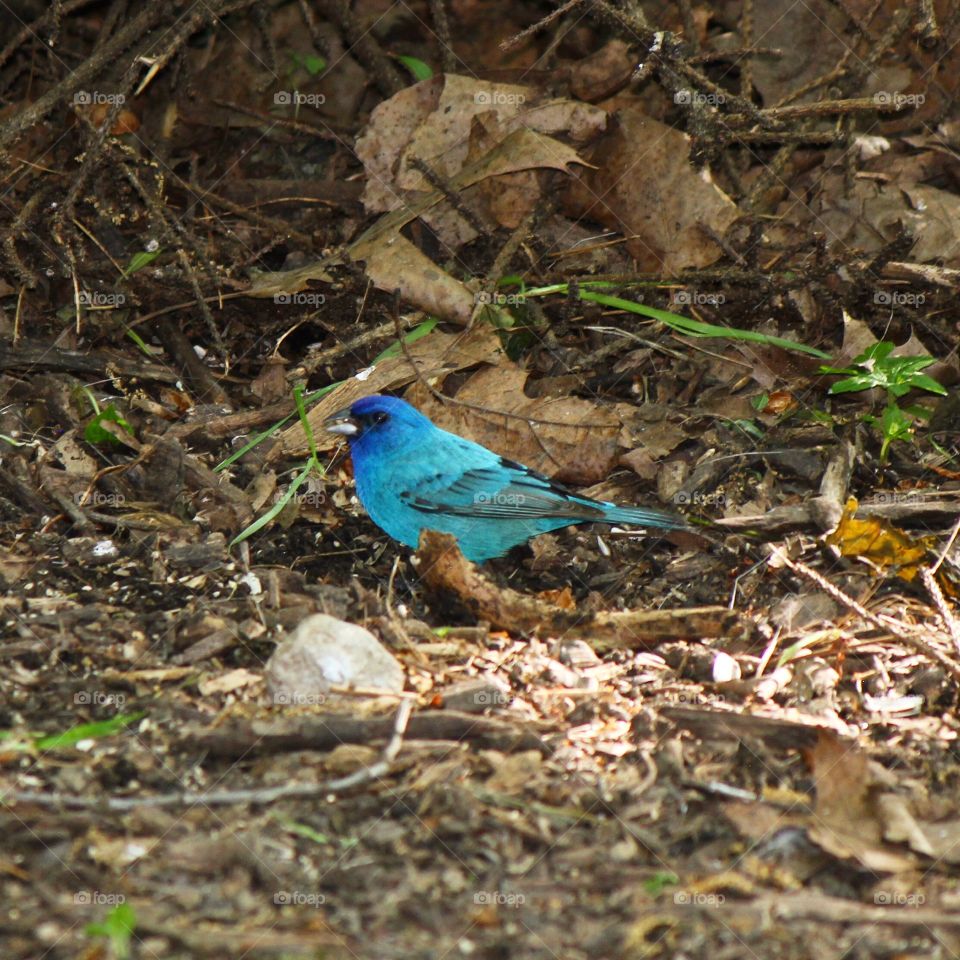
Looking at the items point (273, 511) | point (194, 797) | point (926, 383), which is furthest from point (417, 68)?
point (194, 797)

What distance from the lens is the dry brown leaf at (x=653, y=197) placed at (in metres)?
5.42

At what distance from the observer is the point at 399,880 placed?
257 centimetres

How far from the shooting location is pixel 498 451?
4.89 metres

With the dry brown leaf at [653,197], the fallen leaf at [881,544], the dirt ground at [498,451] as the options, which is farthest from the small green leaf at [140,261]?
the fallen leaf at [881,544]

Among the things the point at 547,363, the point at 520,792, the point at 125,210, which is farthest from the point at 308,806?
the point at 125,210

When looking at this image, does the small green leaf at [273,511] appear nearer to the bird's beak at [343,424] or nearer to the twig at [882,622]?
the bird's beak at [343,424]

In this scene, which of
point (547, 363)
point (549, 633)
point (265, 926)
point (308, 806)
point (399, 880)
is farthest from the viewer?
point (547, 363)

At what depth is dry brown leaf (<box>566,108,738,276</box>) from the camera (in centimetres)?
542

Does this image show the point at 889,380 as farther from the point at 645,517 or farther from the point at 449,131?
the point at 449,131

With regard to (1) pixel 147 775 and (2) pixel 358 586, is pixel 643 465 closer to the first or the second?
(2) pixel 358 586

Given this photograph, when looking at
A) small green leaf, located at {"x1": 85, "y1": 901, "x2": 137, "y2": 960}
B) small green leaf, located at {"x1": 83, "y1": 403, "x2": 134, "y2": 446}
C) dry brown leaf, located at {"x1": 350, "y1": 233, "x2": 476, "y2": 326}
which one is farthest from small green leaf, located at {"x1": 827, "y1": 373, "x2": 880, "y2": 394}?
small green leaf, located at {"x1": 85, "y1": 901, "x2": 137, "y2": 960}

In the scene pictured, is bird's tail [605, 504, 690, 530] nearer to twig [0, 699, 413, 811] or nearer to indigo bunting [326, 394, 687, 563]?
indigo bunting [326, 394, 687, 563]

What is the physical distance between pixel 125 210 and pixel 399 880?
403cm

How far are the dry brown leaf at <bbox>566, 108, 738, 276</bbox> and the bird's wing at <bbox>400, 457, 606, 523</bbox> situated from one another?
143 cm
